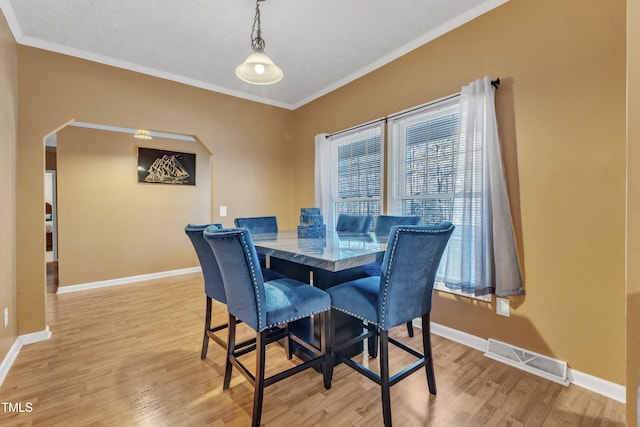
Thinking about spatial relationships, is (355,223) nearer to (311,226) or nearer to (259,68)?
(311,226)

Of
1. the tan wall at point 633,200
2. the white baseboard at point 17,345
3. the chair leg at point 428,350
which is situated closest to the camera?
the tan wall at point 633,200

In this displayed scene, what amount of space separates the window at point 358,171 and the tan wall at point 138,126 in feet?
3.20

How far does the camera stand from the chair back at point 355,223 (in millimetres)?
2694

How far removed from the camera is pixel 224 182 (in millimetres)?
3664

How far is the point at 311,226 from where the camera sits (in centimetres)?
222

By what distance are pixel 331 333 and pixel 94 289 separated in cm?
395

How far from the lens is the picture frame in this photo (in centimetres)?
453

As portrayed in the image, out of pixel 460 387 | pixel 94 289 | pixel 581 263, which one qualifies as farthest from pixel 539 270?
pixel 94 289

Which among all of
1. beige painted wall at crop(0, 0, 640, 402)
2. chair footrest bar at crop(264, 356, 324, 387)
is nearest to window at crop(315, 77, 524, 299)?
beige painted wall at crop(0, 0, 640, 402)

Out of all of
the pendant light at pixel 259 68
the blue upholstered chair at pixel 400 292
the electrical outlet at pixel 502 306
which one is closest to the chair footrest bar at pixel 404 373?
the blue upholstered chair at pixel 400 292

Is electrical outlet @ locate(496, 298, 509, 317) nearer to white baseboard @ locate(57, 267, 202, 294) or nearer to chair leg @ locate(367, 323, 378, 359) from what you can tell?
chair leg @ locate(367, 323, 378, 359)

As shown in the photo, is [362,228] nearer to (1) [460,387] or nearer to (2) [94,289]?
(1) [460,387]

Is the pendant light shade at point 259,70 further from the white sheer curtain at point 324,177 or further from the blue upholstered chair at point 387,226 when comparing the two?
the white sheer curtain at point 324,177

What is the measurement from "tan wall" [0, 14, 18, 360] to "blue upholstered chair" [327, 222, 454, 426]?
2418mm
